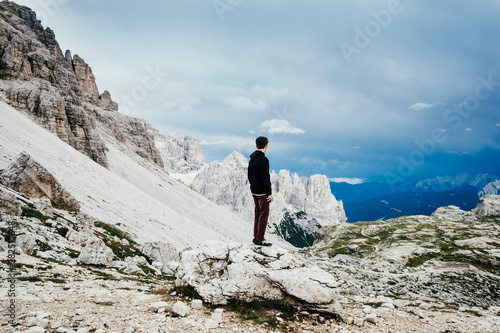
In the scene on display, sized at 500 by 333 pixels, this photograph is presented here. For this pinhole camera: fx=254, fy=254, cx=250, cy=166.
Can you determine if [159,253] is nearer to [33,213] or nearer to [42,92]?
[33,213]

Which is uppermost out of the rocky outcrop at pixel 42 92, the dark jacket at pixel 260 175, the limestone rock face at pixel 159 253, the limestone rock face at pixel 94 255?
the rocky outcrop at pixel 42 92

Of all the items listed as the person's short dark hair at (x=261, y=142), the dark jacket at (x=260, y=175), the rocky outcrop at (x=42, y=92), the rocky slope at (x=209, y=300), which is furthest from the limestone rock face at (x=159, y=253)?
the rocky outcrop at (x=42, y=92)

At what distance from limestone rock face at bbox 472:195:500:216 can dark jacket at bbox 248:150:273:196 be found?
784 ft

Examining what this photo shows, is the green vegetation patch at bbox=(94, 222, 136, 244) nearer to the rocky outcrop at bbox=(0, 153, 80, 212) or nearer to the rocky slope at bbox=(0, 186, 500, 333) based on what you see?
the rocky outcrop at bbox=(0, 153, 80, 212)

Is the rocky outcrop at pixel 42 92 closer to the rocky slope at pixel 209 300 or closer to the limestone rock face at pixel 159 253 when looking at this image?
the limestone rock face at pixel 159 253

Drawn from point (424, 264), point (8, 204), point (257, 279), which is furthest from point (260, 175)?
Result: point (424, 264)

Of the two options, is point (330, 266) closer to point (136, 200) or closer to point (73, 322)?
point (73, 322)

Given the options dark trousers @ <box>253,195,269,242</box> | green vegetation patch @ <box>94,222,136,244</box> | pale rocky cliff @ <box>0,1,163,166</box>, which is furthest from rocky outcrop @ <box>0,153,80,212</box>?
pale rocky cliff @ <box>0,1,163,166</box>

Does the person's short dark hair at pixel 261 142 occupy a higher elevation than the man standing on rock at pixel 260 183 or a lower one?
higher

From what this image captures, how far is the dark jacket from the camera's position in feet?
45.6

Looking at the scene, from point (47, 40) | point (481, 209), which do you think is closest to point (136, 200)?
point (47, 40)

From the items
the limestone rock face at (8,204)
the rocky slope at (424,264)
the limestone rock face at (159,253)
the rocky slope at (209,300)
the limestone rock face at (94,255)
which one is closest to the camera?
the rocky slope at (209,300)

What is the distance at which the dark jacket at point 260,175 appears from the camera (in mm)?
13891

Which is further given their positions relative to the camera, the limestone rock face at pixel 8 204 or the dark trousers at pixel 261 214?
the limestone rock face at pixel 8 204
